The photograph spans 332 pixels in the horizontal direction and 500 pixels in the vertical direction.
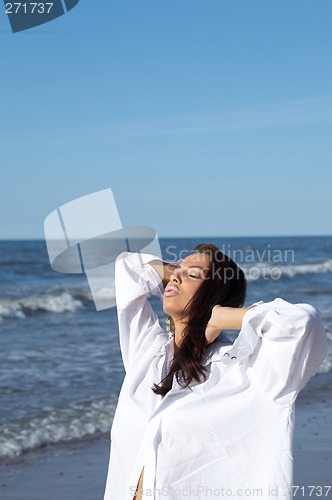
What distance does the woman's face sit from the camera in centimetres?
266

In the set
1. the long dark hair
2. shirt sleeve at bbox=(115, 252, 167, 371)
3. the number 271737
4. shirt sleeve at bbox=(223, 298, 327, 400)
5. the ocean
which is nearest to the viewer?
shirt sleeve at bbox=(223, 298, 327, 400)

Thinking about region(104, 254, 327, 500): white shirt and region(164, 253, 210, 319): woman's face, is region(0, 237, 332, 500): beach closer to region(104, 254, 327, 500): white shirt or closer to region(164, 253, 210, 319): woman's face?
region(104, 254, 327, 500): white shirt

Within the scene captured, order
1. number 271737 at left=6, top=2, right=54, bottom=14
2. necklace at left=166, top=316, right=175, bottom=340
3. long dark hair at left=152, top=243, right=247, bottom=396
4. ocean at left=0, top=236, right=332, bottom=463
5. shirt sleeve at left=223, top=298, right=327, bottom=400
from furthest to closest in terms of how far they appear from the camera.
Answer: ocean at left=0, top=236, right=332, bottom=463, number 271737 at left=6, top=2, right=54, bottom=14, necklace at left=166, top=316, right=175, bottom=340, long dark hair at left=152, top=243, right=247, bottom=396, shirt sleeve at left=223, top=298, right=327, bottom=400

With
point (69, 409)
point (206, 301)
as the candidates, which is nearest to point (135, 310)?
point (206, 301)

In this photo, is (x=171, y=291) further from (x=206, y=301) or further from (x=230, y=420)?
(x=230, y=420)

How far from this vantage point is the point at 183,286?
2674 mm

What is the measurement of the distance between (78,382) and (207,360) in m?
5.86

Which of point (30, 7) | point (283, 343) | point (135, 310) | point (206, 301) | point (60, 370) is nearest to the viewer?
point (283, 343)

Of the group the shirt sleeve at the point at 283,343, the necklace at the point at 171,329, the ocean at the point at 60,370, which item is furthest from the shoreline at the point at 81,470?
the shirt sleeve at the point at 283,343

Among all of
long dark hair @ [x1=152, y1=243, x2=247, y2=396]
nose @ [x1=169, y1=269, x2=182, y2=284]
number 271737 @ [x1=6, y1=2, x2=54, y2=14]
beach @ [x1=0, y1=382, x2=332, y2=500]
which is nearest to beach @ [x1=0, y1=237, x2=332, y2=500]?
beach @ [x1=0, y1=382, x2=332, y2=500]

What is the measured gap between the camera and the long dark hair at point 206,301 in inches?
102

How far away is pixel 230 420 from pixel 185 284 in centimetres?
48

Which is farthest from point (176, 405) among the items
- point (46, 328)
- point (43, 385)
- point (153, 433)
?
point (46, 328)

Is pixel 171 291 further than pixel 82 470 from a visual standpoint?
No
